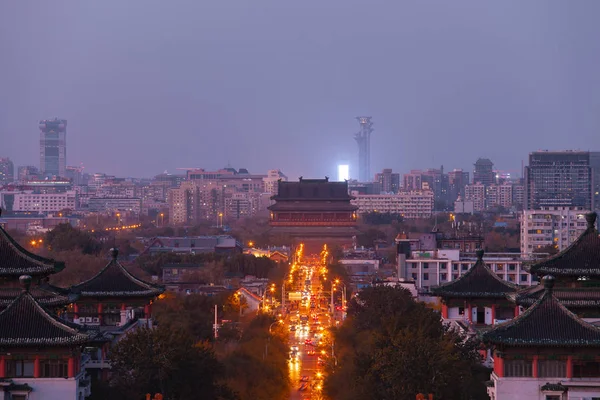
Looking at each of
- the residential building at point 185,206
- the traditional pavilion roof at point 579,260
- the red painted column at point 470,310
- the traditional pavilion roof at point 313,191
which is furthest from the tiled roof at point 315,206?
the traditional pavilion roof at point 579,260

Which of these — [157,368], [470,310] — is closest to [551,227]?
[470,310]

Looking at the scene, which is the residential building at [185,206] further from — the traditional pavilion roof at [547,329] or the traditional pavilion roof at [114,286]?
the traditional pavilion roof at [547,329]

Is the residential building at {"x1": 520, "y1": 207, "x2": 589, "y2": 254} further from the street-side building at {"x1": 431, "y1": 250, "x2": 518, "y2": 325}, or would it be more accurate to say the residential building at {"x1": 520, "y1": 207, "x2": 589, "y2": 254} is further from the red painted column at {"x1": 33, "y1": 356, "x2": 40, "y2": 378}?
the red painted column at {"x1": 33, "y1": 356, "x2": 40, "y2": 378}

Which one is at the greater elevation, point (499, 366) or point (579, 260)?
point (579, 260)

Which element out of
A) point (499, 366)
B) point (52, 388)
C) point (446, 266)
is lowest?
point (52, 388)

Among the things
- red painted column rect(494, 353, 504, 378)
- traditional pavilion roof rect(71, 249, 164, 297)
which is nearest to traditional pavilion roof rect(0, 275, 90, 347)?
red painted column rect(494, 353, 504, 378)

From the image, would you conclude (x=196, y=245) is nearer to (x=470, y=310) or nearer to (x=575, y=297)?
(x=470, y=310)
